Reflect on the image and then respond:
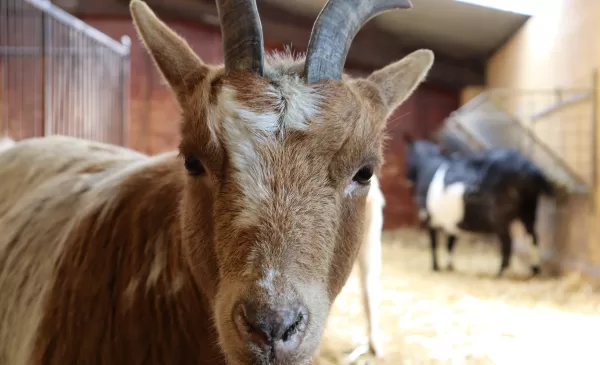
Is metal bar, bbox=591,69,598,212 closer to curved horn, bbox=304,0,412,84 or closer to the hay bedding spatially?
the hay bedding

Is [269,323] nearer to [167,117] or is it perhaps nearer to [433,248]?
[433,248]

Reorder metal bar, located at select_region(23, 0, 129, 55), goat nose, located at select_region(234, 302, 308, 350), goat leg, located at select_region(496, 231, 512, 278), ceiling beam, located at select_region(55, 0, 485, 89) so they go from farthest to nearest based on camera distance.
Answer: goat leg, located at select_region(496, 231, 512, 278)
metal bar, located at select_region(23, 0, 129, 55)
ceiling beam, located at select_region(55, 0, 485, 89)
goat nose, located at select_region(234, 302, 308, 350)

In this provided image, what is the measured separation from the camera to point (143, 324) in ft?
5.61

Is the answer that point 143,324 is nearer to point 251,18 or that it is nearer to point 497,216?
point 251,18

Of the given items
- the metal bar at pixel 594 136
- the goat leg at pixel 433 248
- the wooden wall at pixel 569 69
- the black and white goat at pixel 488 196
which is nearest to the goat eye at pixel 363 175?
the wooden wall at pixel 569 69

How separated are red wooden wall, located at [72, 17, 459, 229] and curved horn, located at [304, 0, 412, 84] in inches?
276

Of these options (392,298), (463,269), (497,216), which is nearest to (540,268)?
(497,216)

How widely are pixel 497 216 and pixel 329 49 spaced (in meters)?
4.17

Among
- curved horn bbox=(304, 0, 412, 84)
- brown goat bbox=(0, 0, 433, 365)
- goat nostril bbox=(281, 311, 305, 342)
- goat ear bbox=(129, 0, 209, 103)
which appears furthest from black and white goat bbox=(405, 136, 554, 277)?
goat nostril bbox=(281, 311, 305, 342)

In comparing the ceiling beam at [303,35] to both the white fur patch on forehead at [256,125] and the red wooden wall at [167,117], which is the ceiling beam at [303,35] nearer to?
the red wooden wall at [167,117]

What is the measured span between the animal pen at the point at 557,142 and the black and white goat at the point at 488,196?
13 centimetres

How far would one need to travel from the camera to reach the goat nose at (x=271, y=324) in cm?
118

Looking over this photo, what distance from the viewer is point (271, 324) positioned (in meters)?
1.18

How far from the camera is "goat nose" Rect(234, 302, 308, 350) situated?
1.18 meters
